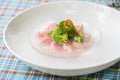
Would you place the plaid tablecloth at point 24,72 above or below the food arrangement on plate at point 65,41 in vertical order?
below

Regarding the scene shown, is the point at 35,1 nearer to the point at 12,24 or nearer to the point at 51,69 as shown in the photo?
the point at 12,24

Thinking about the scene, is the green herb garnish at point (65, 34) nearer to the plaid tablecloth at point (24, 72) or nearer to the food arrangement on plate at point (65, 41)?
the food arrangement on plate at point (65, 41)

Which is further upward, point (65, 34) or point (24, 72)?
point (65, 34)

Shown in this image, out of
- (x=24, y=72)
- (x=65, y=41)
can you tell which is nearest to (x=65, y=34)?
(x=65, y=41)

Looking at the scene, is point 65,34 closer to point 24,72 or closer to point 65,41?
point 65,41

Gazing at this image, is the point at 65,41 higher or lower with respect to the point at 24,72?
higher

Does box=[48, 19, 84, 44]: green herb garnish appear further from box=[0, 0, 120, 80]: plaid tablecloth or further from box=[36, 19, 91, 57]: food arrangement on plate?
box=[0, 0, 120, 80]: plaid tablecloth

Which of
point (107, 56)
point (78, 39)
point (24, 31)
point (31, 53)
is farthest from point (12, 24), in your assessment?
point (107, 56)

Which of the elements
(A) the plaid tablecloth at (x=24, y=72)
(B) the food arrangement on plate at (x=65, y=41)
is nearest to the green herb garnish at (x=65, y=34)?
(B) the food arrangement on plate at (x=65, y=41)
